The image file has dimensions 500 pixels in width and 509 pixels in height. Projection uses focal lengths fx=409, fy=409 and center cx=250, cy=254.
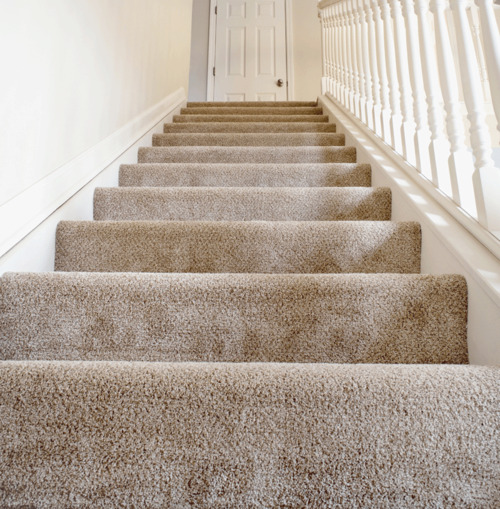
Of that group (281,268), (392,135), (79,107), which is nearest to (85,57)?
(79,107)

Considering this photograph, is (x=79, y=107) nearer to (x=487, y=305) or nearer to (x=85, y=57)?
(x=85, y=57)

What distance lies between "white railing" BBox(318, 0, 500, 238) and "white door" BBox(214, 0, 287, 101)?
2.34 m

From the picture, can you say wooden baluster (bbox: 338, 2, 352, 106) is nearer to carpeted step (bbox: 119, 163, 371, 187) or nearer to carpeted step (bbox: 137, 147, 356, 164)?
carpeted step (bbox: 137, 147, 356, 164)

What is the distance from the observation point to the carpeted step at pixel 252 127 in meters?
2.42

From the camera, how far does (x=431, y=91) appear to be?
121 centimetres

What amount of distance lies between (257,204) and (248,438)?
0.88 meters

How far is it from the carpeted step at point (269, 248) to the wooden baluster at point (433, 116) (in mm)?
175

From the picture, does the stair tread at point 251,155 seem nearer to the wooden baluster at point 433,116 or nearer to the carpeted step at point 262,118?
the wooden baluster at point 433,116

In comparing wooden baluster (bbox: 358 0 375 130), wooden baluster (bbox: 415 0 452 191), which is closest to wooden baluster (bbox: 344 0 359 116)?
wooden baluster (bbox: 358 0 375 130)

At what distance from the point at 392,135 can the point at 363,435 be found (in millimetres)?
1272

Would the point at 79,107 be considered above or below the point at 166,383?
above

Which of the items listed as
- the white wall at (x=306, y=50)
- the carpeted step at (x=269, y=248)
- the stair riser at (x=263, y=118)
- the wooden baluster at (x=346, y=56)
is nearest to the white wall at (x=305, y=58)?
the white wall at (x=306, y=50)

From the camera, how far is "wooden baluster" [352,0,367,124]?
2.03m

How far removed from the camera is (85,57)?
1.39 m
